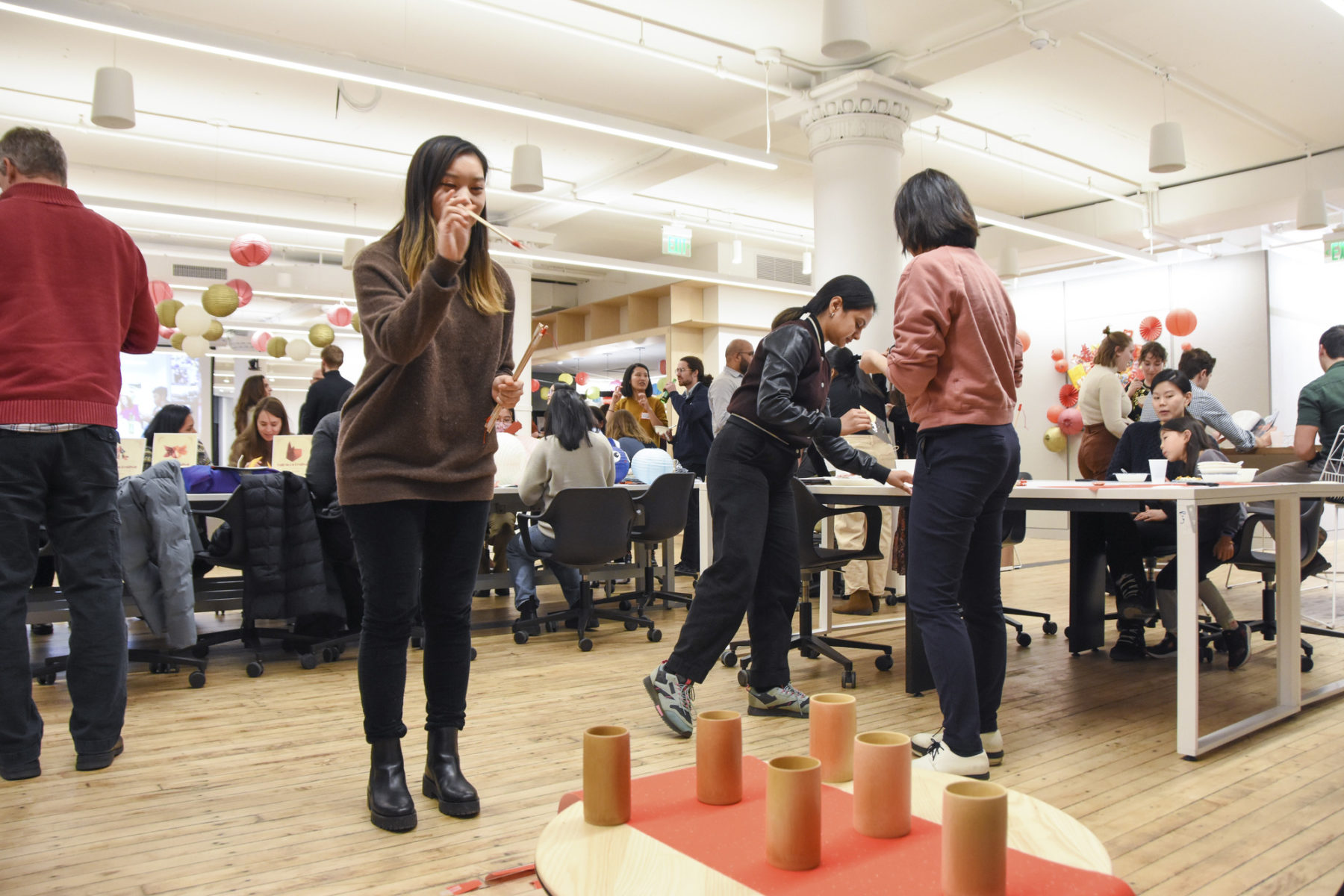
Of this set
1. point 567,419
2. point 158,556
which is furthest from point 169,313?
point 158,556

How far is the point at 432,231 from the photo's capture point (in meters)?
1.85

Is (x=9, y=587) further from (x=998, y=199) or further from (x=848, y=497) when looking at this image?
(x=998, y=199)

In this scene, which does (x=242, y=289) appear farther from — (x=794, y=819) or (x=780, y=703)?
(x=794, y=819)

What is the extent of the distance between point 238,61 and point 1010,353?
634 centimetres

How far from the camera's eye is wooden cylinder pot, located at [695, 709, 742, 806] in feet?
3.76

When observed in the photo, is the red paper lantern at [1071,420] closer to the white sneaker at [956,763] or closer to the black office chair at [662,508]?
the black office chair at [662,508]

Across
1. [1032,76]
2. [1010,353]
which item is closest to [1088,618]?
[1010,353]

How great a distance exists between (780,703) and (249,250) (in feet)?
21.2

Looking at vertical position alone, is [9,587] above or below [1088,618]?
above

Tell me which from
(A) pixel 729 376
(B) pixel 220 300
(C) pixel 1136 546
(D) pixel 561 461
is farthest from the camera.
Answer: (B) pixel 220 300

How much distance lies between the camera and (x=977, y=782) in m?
0.99

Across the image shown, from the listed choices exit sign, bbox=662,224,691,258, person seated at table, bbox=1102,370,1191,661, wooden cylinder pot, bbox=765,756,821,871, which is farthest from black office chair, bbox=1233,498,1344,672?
exit sign, bbox=662,224,691,258

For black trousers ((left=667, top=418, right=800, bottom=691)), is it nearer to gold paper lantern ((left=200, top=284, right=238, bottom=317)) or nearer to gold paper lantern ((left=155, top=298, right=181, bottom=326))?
gold paper lantern ((left=200, top=284, right=238, bottom=317))

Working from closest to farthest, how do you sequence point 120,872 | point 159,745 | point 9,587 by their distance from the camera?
1. point 120,872
2. point 9,587
3. point 159,745
